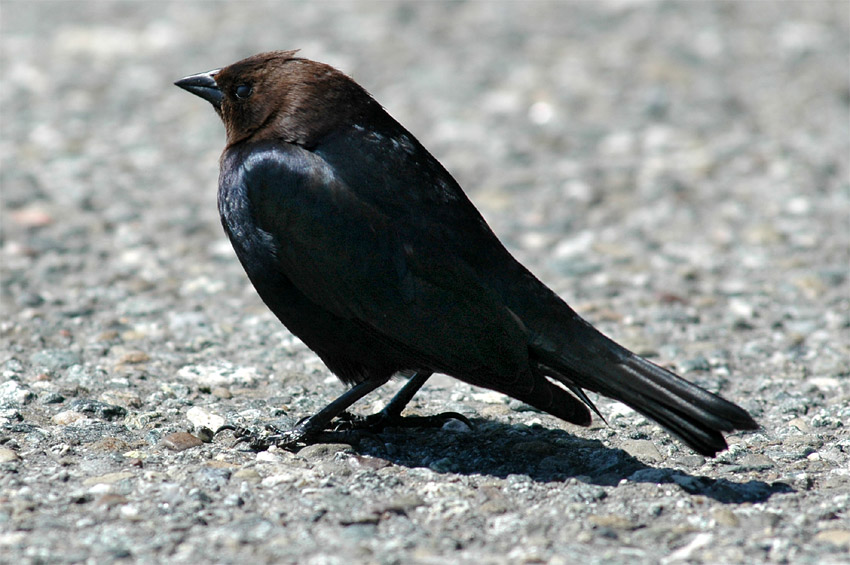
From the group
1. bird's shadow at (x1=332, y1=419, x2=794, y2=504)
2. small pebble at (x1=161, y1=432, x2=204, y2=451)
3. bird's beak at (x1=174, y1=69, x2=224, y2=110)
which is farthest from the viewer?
bird's beak at (x1=174, y1=69, x2=224, y2=110)

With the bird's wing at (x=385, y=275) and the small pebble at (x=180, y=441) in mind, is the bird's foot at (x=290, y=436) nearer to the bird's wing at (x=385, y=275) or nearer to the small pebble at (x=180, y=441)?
the small pebble at (x=180, y=441)

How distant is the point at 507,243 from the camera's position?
6.54 meters

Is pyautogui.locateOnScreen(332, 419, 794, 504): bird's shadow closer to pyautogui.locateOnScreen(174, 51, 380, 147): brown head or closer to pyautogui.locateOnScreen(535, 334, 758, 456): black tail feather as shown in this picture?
pyautogui.locateOnScreen(535, 334, 758, 456): black tail feather

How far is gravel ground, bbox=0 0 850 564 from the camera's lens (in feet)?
10.7

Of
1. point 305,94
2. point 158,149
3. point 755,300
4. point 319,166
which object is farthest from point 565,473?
point 158,149

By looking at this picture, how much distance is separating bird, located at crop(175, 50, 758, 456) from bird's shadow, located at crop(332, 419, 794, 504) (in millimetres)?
189

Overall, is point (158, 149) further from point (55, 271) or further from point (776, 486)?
point (776, 486)

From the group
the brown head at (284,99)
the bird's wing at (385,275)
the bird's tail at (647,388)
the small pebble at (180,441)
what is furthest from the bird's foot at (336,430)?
the brown head at (284,99)

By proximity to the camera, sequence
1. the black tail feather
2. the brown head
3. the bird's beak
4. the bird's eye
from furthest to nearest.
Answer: the bird's beak < the bird's eye < the brown head < the black tail feather

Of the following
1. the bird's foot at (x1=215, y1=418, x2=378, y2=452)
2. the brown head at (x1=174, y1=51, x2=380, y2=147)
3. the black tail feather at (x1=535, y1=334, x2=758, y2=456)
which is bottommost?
the bird's foot at (x1=215, y1=418, x2=378, y2=452)

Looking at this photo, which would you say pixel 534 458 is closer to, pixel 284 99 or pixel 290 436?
pixel 290 436

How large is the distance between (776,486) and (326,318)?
1638 mm

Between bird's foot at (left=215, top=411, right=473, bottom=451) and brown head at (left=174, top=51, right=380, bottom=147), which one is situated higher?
brown head at (left=174, top=51, right=380, bottom=147)

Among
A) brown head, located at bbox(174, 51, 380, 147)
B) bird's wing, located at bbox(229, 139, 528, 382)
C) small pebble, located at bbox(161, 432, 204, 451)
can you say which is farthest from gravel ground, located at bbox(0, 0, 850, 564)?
brown head, located at bbox(174, 51, 380, 147)
